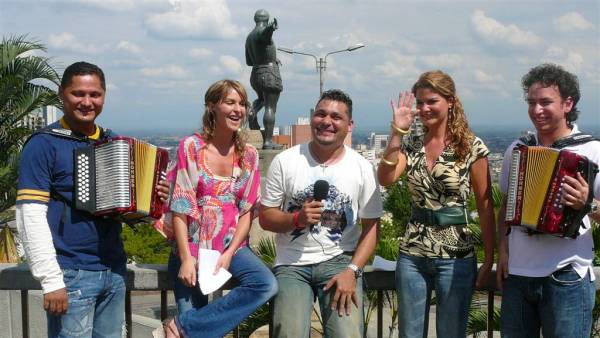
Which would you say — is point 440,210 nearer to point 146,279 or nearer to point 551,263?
point 551,263

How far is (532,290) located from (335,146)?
4.56ft

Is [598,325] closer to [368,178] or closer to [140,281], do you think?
[368,178]

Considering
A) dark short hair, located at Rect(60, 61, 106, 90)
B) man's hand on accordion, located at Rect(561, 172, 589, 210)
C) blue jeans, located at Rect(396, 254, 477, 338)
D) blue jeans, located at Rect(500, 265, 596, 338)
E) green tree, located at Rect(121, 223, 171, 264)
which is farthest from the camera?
green tree, located at Rect(121, 223, 171, 264)

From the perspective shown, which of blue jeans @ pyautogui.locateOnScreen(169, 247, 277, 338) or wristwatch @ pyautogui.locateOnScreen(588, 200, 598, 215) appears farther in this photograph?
blue jeans @ pyautogui.locateOnScreen(169, 247, 277, 338)

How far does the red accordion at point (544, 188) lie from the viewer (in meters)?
3.53

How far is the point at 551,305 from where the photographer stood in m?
3.71

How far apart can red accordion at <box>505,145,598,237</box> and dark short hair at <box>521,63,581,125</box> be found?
14.5 inches

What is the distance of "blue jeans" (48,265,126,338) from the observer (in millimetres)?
3732

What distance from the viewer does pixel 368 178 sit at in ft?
13.6

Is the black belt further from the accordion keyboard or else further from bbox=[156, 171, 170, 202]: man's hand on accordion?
the accordion keyboard

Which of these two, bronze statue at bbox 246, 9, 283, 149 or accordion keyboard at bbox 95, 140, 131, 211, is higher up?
bronze statue at bbox 246, 9, 283, 149

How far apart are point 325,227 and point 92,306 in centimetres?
141

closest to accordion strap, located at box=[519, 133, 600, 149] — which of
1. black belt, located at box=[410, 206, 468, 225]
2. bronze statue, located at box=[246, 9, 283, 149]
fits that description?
black belt, located at box=[410, 206, 468, 225]

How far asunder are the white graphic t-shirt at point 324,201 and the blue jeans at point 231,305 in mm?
206
